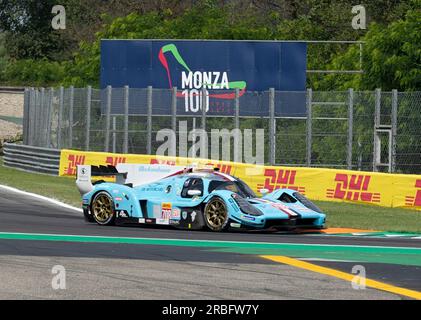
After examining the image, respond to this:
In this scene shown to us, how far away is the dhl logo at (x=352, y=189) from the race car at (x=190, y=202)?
5.40 meters

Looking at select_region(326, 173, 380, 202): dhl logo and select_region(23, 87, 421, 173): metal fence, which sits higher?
select_region(23, 87, 421, 173): metal fence

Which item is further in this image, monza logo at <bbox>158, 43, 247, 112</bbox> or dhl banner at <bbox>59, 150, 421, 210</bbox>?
monza logo at <bbox>158, 43, 247, 112</bbox>

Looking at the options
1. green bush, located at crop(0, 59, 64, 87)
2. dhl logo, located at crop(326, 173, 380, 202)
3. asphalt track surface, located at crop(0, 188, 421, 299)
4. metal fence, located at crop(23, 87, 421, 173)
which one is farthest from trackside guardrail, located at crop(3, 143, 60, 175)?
green bush, located at crop(0, 59, 64, 87)

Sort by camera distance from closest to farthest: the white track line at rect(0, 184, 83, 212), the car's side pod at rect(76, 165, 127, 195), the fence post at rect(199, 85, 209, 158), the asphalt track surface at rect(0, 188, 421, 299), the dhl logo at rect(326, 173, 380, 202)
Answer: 1. the asphalt track surface at rect(0, 188, 421, 299)
2. the car's side pod at rect(76, 165, 127, 195)
3. the white track line at rect(0, 184, 83, 212)
4. the dhl logo at rect(326, 173, 380, 202)
5. the fence post at rect(199, 85, 209, 158)

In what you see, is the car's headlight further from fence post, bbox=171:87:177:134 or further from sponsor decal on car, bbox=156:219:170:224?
fence post, bbox=171:87:177:134

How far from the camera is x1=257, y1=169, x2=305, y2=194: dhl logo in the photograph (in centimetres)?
2577

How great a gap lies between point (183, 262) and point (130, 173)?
5.92 metres

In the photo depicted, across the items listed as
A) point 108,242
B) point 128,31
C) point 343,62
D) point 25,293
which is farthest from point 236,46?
point 25,293

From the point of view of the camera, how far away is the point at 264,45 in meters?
34.4

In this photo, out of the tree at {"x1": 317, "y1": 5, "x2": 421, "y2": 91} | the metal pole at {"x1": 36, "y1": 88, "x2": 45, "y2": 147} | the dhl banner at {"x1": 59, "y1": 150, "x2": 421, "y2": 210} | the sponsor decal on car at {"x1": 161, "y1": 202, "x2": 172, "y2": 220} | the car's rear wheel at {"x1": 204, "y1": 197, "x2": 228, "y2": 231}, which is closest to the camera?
the car's rear wheel at {"x1": 204, "y1": 197, "x2": 228, "y2": 231}

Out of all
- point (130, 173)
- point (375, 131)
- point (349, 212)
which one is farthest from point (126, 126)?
point (130, 173)

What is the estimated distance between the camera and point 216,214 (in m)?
18.6

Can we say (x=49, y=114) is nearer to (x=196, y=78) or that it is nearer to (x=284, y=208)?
(x=196, y=78)
